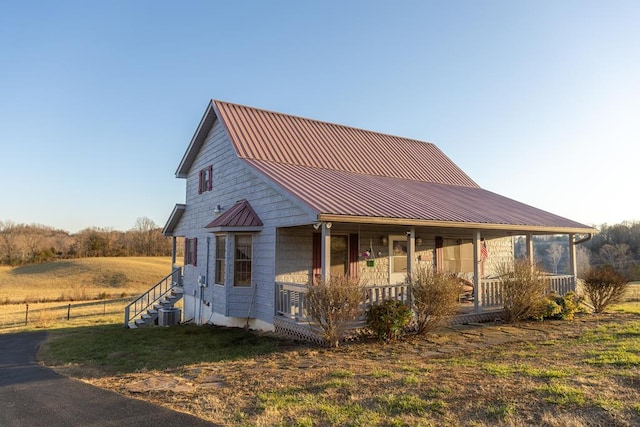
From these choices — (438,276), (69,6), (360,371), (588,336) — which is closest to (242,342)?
(360,371)

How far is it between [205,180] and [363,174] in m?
6.12

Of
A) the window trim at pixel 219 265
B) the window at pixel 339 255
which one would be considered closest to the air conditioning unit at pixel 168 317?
the window trim at pixel 219 265

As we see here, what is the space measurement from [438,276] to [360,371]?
3.95 metres

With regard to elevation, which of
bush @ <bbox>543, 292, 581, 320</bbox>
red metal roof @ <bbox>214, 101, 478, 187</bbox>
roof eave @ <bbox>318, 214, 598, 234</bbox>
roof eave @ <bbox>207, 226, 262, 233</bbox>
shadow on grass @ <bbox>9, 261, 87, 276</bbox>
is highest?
red metal roof @ <bbox>214, 101, 478, 187</bbox>

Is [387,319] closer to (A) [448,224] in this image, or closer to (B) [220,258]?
(A) [448,224]

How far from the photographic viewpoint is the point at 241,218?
1214 cm

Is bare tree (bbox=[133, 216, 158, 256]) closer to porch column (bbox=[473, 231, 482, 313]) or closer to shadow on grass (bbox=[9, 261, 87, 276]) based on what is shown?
shadow on grass (bbox=[9, 261, 87, 276])

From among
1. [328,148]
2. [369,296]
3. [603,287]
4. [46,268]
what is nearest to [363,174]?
[328,148]

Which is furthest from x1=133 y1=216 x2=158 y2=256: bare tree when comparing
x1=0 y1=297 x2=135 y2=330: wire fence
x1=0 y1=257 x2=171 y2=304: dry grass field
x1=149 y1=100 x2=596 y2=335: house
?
x1=149 y1=100 x2=596 y2=335: house

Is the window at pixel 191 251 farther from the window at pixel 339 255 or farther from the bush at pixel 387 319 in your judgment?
the bush at pixel 387 319

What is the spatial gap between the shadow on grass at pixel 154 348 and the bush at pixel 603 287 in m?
10.8

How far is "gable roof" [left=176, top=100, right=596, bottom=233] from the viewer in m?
10.6

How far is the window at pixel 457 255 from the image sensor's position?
15.2 m

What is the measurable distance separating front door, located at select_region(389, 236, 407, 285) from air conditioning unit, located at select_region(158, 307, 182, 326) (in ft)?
26.9
